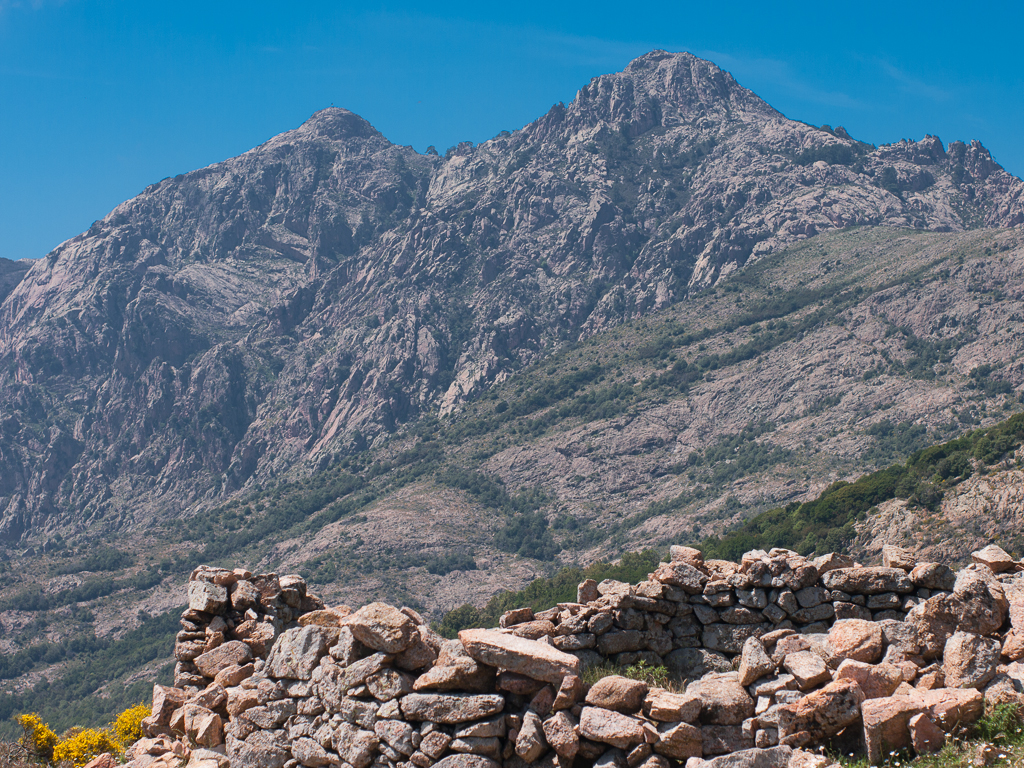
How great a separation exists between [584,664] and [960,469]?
199ft

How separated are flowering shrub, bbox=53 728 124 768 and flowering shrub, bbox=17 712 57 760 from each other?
361mm

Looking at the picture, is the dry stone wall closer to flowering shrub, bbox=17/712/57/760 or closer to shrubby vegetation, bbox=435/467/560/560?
flowering shrub, bbox=17/712/57/760

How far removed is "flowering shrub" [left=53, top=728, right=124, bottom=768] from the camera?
2159 centimetres

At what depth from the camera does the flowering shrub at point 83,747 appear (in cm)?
2159

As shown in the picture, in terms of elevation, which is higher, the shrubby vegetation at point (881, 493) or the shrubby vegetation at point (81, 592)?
the shrubby vegetation at point (881, 493)

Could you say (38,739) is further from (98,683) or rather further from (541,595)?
(98,683)

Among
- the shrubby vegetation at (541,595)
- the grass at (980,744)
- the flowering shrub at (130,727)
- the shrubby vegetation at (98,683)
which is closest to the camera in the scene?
the grass at (980,744)

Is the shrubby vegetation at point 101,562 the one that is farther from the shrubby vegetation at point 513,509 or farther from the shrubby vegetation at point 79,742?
the shrubby vegetation at point 79,742

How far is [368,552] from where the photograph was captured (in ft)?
482

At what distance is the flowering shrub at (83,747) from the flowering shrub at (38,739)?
1.18 ft

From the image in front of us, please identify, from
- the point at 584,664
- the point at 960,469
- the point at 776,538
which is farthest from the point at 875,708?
the point at 776,538

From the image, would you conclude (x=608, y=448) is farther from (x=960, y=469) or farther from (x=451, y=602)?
(x=960, y=469)

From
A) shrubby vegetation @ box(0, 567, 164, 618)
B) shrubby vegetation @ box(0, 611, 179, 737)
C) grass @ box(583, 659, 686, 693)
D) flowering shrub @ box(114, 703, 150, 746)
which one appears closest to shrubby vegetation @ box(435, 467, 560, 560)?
shrubby vegetation @ box(0, 611, 179, 737)

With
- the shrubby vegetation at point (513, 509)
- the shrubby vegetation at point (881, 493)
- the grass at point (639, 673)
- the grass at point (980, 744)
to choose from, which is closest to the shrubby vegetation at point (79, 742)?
Result: the grass at point (639, 673)
